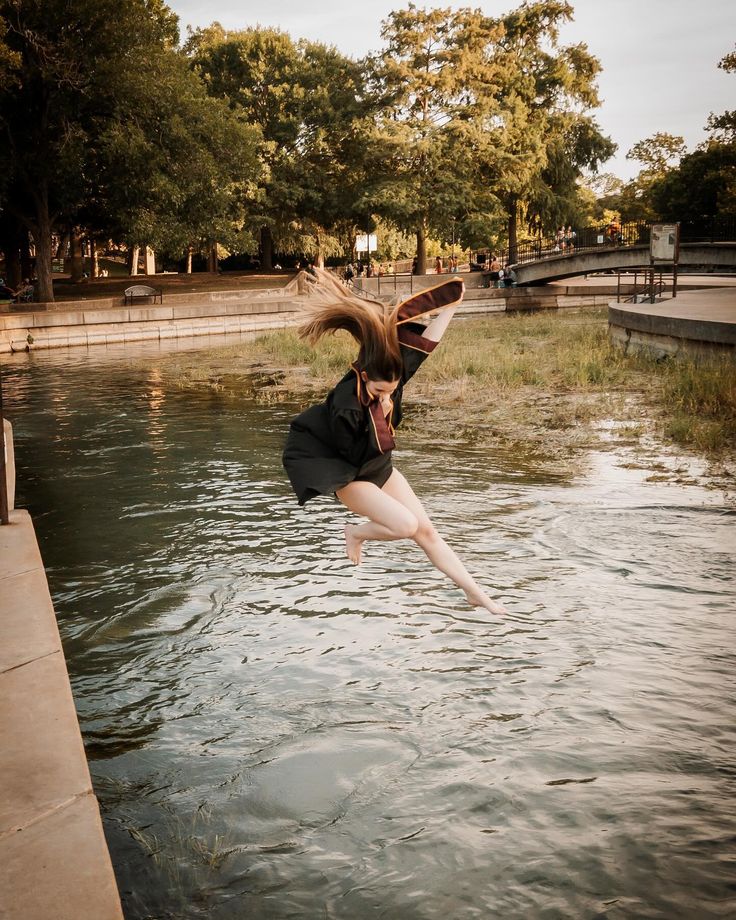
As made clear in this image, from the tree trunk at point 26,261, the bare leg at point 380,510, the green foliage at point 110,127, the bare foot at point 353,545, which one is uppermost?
the green foliage at point 110,127

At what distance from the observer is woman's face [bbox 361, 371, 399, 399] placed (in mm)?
5230

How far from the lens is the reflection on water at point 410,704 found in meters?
4.28

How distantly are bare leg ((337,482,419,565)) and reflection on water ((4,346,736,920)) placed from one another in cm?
108

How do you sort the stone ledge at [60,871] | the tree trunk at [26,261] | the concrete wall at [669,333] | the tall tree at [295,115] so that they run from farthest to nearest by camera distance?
1. the tall tree at [295,115]
2. the tree trunk at [26,261]
3. the concrete wall at [669,333]
4. the stone ledge at [60,871]

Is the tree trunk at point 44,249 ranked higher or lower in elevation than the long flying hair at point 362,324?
higher

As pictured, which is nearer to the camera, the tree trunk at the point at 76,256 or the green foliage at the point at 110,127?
the green foliage at the point at 110,127

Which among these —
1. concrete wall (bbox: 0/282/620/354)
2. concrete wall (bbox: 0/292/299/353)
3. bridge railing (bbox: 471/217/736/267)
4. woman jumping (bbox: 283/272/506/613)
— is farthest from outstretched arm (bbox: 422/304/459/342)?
bridge railing (bbox: 471/217/736/267)

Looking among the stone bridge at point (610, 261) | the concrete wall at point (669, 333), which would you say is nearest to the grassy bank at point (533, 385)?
the concrete wall at point (669, 333)

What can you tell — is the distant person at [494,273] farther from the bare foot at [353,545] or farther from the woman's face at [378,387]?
the woman's face at [378,387]

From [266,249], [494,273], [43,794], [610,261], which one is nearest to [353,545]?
[43,794]

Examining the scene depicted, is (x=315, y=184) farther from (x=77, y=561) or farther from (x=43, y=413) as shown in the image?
(x=77, y=561)

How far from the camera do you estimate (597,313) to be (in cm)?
4088

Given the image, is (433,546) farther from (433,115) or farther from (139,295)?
(433,115)

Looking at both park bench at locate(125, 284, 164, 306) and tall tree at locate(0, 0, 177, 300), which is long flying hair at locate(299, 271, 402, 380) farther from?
park bench at locate(125, 284, 164, 306)
